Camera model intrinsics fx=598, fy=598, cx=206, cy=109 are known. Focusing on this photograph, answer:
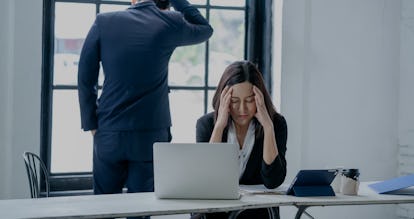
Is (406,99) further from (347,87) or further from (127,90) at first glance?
(127,90)

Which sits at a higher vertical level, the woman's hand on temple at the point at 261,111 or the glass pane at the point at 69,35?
the glass pane at the point at 69,35

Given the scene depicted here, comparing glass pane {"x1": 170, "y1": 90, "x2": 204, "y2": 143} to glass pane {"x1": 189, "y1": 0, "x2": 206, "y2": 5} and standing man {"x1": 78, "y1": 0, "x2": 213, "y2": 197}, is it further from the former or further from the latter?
standing man {"x1": 78, "y1": 0, "x2": 213, "y2": 197}

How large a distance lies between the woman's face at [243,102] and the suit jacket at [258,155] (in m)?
0.10

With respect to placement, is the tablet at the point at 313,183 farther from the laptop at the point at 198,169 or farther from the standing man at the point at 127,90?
the standing man at the point at 127,90

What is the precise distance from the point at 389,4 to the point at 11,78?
8.60 feet

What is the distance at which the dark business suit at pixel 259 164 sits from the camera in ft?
8.86

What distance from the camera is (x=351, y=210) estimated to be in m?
4.24

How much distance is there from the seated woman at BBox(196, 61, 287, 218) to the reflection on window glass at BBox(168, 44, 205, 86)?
1175 mm

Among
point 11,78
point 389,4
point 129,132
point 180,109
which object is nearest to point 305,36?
point 389,4

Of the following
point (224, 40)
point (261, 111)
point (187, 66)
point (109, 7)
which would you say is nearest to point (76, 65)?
point (109, 7)

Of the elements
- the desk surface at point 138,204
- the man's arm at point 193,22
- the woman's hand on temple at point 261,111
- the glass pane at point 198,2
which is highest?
the glass pane at point 198,2

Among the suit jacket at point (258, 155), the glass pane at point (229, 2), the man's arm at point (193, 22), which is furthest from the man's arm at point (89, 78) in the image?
the glass pane at point (229, 2)

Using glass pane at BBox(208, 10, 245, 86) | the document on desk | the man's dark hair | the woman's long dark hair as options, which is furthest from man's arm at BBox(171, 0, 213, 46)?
the document on desk

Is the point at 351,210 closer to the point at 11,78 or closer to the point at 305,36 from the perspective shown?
the point at 305,36
